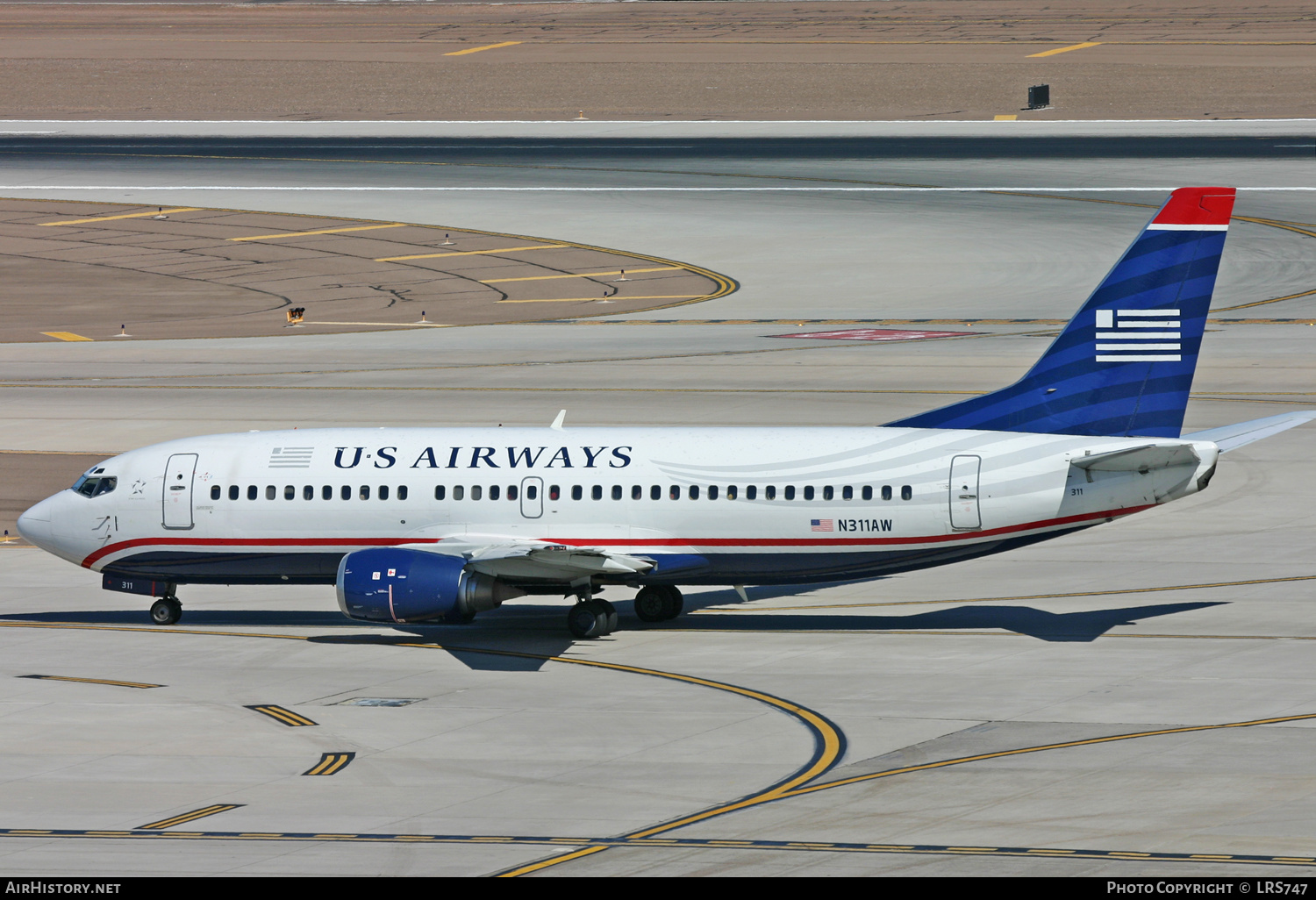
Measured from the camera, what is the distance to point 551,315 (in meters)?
82.9

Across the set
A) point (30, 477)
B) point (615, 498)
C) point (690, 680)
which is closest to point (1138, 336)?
point (615, 498)

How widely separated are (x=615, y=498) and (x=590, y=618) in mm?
2501

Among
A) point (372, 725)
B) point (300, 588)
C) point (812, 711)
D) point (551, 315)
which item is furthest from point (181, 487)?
point (551, 315)

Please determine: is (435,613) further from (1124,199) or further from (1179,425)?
(1124,199)

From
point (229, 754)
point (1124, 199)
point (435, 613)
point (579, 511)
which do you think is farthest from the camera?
point (1124, 199)

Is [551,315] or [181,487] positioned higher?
[551,315]

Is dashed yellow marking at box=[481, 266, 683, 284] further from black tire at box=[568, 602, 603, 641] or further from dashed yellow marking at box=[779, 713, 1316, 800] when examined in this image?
dashed yellow marking at box=[779, 713, 1316, 800]

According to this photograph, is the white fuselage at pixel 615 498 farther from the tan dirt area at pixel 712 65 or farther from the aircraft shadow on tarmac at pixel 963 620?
the tan dirt area at pixel 712 65

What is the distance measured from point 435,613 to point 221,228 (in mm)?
72166

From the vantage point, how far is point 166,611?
39500 millimetres

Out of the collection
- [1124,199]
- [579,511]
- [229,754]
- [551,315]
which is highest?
[1124,199]

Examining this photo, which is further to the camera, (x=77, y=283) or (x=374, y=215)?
(x=374, y=215)

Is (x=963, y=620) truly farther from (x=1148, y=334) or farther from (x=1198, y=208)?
(x=1198, y=208)

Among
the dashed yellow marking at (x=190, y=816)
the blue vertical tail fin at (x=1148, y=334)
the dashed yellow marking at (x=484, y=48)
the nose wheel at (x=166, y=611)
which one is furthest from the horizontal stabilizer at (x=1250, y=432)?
the dashed yellow marking at (x=484, y=48)
